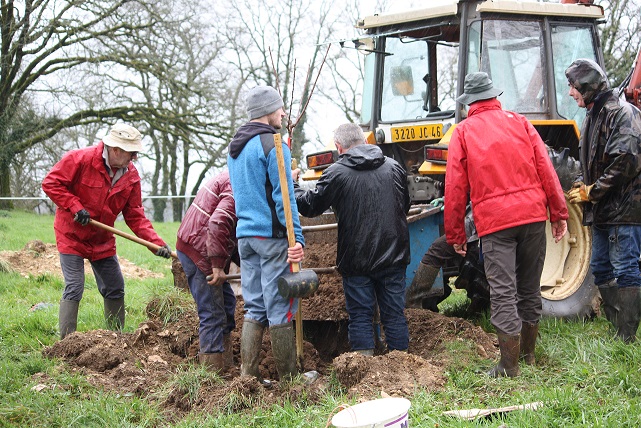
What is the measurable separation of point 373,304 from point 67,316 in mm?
2245

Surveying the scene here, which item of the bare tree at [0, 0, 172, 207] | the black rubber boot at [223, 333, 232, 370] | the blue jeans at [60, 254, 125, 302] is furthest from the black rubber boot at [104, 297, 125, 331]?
the bare tree at [0, 0, 172, 207]

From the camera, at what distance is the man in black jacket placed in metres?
4.68

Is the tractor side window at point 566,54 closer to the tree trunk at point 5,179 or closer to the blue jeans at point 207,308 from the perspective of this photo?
the blue jeans at point 207,308

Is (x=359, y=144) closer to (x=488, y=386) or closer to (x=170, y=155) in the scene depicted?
(x=488, y=386)

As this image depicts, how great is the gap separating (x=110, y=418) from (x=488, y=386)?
2047 millimetres

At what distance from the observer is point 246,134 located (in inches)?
169

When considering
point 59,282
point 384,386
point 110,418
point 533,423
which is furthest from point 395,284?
point 59,282

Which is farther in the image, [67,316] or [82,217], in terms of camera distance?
[67,316]

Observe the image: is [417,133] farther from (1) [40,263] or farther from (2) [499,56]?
(1) [40,263]

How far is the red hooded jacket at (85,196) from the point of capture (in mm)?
5168

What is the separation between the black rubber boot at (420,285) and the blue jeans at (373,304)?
54cm

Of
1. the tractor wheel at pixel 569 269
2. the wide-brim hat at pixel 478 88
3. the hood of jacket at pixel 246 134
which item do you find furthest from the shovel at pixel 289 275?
the tractor wheel at pixel 569 269

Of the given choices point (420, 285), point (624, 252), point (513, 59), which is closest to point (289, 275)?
point (420, 285)

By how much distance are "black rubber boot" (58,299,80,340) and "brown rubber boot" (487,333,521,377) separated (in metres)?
3.00
